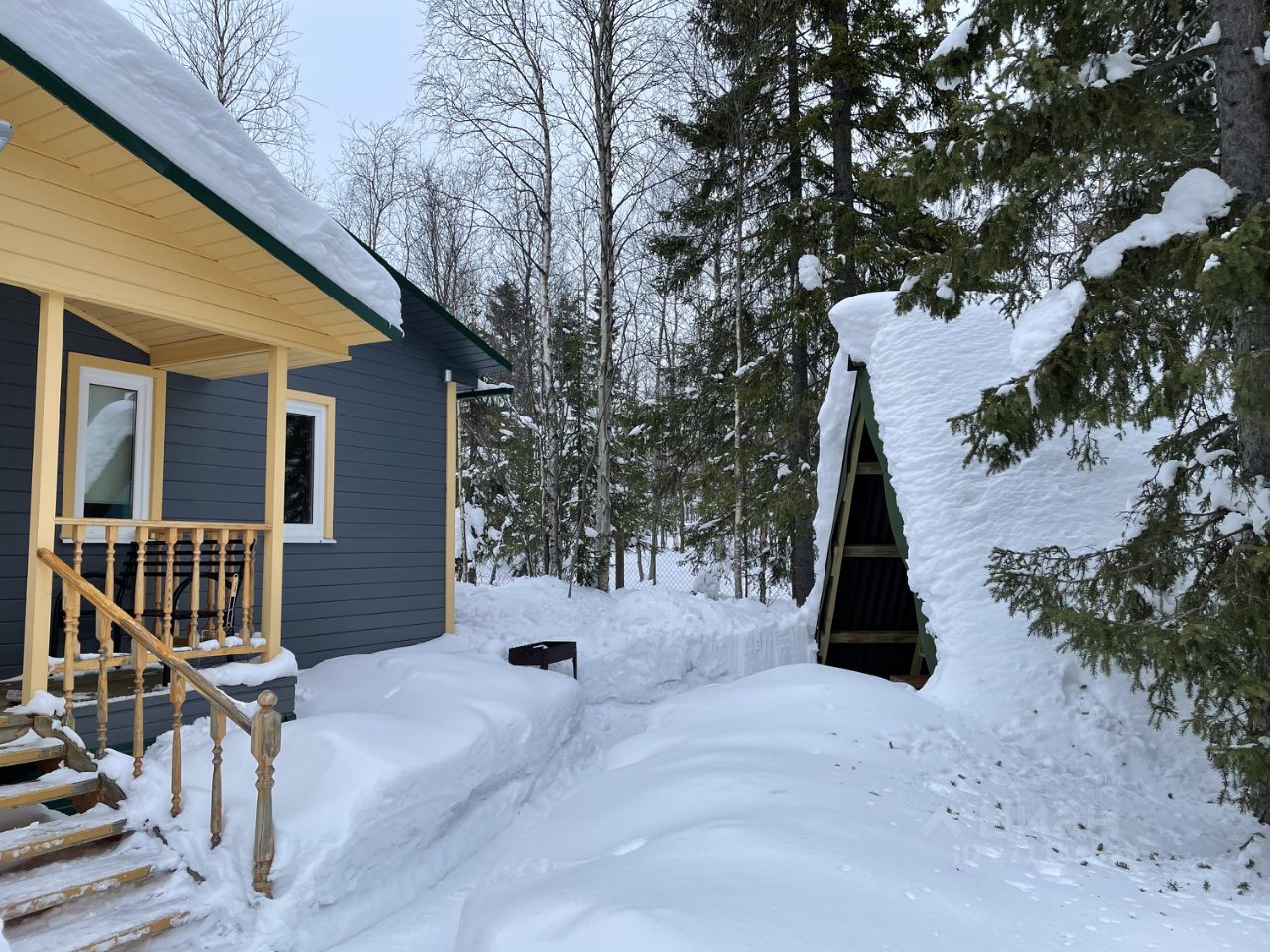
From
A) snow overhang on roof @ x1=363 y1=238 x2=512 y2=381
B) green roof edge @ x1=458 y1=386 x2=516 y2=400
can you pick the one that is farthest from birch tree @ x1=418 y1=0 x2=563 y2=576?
snow overhang on roof @ x1=363 y1=238 x2=512 y2=381

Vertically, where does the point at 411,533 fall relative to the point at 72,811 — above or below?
above

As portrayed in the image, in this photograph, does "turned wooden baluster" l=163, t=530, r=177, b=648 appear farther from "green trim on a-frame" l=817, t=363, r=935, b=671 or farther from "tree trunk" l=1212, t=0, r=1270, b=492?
"tree trunk" l=1212, t=0, r=1270, b=492

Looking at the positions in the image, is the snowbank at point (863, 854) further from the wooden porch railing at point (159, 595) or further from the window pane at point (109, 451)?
the window pane at point (109, 451)

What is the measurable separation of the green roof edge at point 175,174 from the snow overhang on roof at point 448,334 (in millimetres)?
2927

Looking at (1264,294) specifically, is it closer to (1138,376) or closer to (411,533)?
(1138,376)

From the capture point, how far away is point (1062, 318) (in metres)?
3.79

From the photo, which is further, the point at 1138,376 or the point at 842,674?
the point at 842,674

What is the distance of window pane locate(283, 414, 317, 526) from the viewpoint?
8281 mm

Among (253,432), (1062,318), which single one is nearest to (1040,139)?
(1062,318)

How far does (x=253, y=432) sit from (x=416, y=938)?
5.21 metres

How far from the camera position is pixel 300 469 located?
8.38 meters

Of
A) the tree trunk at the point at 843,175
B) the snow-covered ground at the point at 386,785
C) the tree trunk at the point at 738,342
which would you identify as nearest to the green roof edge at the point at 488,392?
the snow-covered ground at the point at 386,785

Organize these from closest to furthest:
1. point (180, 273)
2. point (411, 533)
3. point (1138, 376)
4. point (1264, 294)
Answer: point (1264, 294)
point (1138, 376)
point (180, 273)
point (411, 533)

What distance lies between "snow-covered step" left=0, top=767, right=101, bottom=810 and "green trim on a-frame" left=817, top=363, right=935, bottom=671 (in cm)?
594
